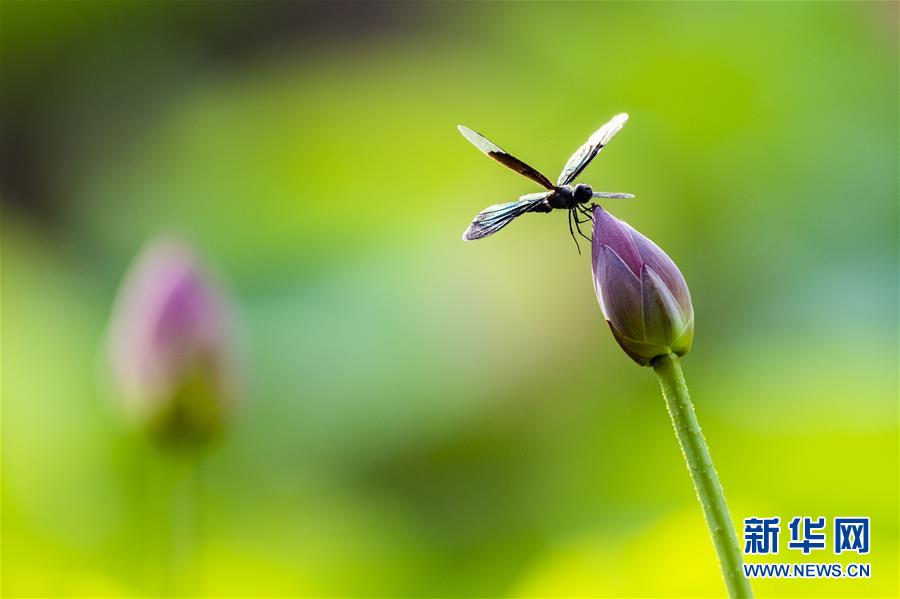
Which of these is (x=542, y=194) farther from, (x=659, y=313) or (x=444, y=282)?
(x=444, y=282)

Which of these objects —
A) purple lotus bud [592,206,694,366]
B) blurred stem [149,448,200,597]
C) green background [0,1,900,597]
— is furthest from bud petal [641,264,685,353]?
blurred stem [149,448,200,597]

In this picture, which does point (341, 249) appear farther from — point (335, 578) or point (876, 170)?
point (876, 170)

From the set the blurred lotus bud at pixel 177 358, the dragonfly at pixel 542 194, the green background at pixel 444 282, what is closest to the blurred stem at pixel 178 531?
the blurred lotus bud at pixel 177 358

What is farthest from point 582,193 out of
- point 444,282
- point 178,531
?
point 444,282

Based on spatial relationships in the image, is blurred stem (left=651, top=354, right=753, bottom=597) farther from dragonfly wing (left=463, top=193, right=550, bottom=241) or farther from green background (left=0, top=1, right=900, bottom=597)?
green background (left=0, top=1, right=900, bottom=597)

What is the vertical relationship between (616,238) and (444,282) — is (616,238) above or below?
below

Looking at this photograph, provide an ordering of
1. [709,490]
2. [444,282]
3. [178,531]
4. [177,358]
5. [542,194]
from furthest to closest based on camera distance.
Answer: [444,282] → [177,358] → [178,531] → [542,194] → [709,490]

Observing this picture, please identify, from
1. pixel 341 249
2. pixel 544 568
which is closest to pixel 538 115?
pixel 341 249
